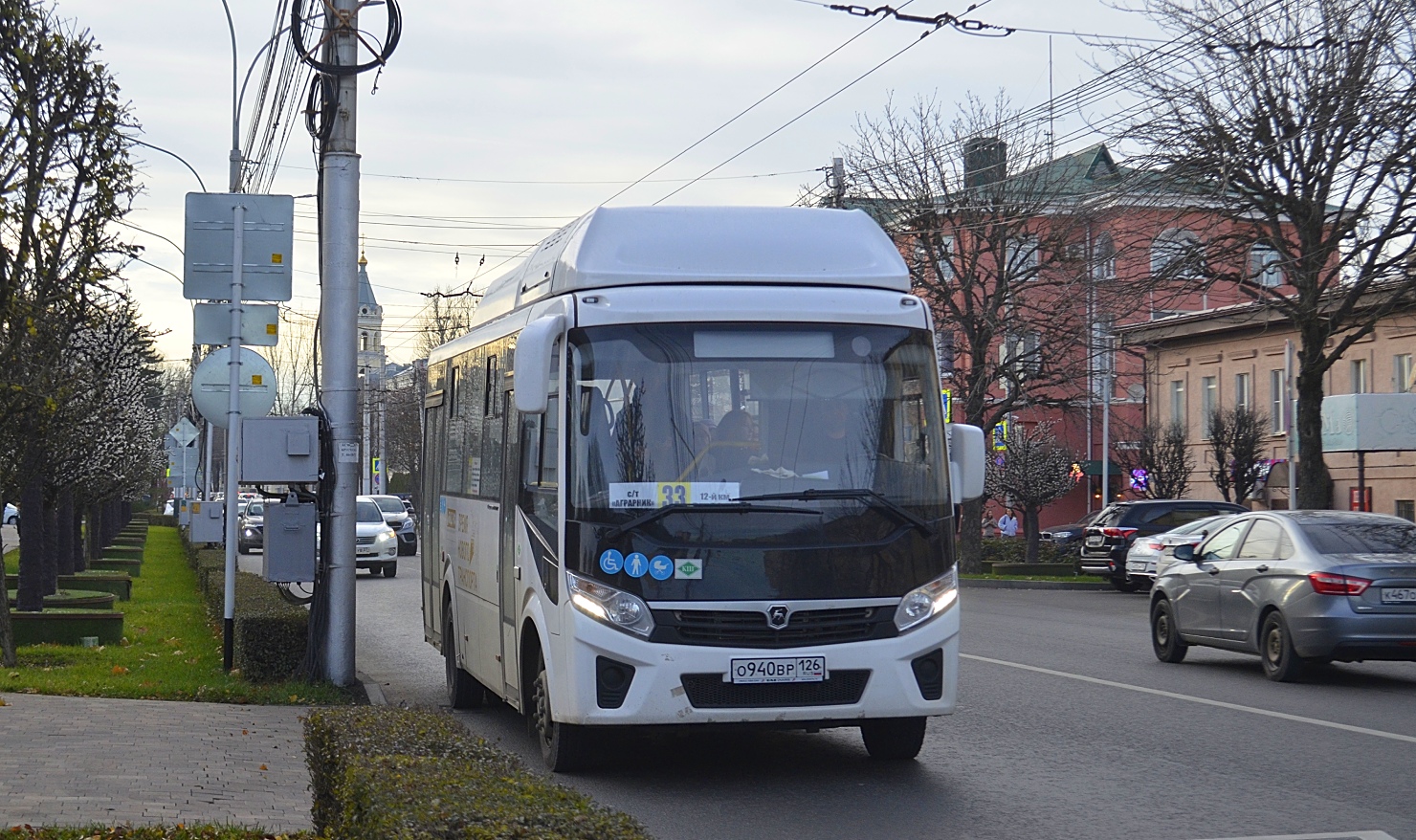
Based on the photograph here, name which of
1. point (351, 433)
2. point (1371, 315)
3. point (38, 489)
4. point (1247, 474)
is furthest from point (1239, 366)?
point (351, 433)

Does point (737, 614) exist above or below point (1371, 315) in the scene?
below

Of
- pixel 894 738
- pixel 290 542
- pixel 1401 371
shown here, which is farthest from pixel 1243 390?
pixel 894 738

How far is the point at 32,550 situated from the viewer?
2038 cm

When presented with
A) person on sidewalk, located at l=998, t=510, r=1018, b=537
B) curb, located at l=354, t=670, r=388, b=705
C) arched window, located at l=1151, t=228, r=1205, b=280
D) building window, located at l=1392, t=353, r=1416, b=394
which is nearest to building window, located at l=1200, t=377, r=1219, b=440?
building window, located at l=1392, t=353, r=1416, b=394

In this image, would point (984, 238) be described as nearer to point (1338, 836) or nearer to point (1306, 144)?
point (1306, 144)

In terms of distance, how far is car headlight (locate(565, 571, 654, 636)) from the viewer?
8.69 meters

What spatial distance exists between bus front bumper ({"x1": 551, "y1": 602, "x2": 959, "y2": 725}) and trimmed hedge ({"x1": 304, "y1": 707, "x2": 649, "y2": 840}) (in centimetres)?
173

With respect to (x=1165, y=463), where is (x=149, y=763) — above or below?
below

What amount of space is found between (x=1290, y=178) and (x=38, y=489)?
1827 centimetres

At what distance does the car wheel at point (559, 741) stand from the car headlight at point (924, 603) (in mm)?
1782

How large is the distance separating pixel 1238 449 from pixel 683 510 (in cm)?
3440

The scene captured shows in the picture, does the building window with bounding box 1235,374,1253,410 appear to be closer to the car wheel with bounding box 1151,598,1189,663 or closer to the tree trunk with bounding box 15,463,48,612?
the car wheel with bounding box 1151,598,1189,663

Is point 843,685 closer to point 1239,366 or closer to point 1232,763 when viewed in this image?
point 1232,763

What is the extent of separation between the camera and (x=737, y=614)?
8.72 m
